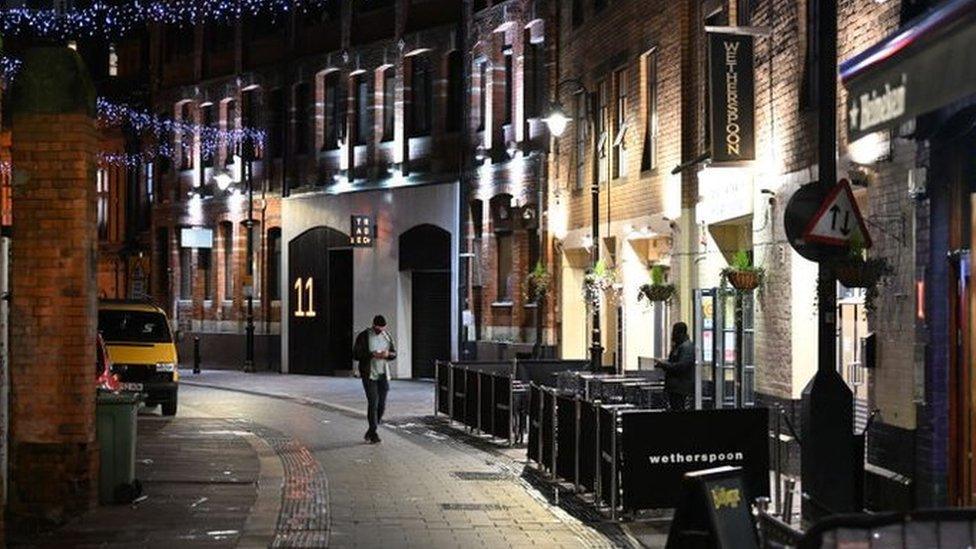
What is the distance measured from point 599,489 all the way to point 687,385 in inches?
204

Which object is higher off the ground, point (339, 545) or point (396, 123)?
point (396, 123)

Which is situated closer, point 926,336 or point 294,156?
point 926,336

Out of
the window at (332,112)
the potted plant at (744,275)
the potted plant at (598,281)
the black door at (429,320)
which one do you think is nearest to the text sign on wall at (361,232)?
the black door at (429,320)

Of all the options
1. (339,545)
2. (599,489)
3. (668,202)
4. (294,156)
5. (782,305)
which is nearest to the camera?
(339,545)

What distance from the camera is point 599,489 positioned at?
14867 millimetres

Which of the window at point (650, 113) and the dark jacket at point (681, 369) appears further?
the window at point (650, 113)

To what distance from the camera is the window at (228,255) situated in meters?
48.0

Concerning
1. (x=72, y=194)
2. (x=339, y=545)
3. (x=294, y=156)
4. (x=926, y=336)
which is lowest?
(x=339, y=545)

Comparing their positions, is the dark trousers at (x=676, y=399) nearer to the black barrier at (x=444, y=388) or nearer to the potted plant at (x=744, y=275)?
the potted plant at (x=744, y=275)

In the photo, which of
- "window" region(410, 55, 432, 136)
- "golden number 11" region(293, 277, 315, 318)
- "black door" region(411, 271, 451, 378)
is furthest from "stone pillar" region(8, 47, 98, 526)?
"golden number 11" region(293, 277, 315, 318)

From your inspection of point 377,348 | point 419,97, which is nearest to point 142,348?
point 377,348

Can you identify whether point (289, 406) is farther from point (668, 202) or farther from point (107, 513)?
point (107, 513)

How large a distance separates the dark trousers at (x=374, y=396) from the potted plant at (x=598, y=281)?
6291mm

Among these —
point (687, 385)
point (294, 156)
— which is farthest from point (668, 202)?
point (294, 156)
